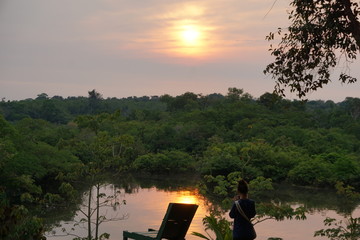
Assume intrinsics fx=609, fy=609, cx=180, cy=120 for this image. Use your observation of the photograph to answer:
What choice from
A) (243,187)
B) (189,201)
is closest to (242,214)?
(243,187)

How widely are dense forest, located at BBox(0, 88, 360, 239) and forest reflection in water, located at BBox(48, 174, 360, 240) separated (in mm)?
1449

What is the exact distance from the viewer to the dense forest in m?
24.2

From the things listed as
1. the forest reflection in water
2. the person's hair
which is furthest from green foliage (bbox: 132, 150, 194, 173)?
the person's hair

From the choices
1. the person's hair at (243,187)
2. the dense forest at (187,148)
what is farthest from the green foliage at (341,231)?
the dense forest at (187,148)

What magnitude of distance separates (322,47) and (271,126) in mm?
45555

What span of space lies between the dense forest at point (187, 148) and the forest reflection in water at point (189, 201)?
57.1 inches

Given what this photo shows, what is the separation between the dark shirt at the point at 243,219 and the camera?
645 centimetres

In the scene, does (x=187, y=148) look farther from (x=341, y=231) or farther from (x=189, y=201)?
(x=341, y=231)

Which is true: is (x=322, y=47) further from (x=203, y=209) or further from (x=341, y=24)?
(x=203, y=209)

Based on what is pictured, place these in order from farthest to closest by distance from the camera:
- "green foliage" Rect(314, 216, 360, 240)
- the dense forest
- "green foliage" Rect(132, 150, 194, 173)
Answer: "green foliage" Rect(132, 150, 194, 173) → the dense forest → "green foliage" Rect(314, 216, 360, 240)

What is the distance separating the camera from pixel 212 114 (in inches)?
2394

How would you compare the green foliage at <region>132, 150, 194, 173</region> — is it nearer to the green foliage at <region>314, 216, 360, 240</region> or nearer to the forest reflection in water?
the forest reflection in water

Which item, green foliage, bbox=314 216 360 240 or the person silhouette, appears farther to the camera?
green foliage, bbox=314 216 360 240

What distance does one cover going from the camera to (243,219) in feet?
21.3
